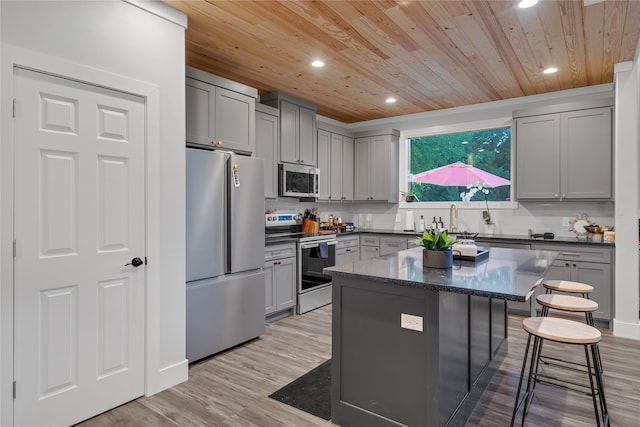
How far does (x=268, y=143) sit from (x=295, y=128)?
56 centimetres

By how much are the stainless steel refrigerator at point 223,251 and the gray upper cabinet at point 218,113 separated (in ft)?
0.85

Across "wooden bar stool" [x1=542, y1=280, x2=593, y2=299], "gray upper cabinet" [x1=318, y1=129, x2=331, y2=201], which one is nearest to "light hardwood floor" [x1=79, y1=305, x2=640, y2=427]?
"wooden bar stool" [x1=542, y1=280, x2=593, y2=299]

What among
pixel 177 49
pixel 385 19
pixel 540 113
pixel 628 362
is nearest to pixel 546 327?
pixel 628 362

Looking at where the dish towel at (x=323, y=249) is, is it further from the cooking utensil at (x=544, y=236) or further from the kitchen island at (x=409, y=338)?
the cooking utensil at (x=544, y=236)

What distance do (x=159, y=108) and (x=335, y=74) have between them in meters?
2.06

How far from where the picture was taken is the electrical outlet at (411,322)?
6.28 feet

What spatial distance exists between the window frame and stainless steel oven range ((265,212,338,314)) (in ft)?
5.67

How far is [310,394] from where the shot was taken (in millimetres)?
2561

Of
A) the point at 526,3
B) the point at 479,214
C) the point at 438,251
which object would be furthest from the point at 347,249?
the point at 526,3

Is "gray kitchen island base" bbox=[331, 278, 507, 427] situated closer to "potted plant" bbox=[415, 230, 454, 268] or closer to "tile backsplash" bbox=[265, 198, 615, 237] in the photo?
"potted plant" bbox=[415, 230, 454, 268]

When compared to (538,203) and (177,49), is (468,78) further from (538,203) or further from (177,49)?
(177,49)

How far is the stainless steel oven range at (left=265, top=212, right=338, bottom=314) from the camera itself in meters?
4.40

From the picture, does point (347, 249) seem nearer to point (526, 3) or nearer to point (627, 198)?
point (627, 198)

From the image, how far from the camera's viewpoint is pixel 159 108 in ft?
8.45
